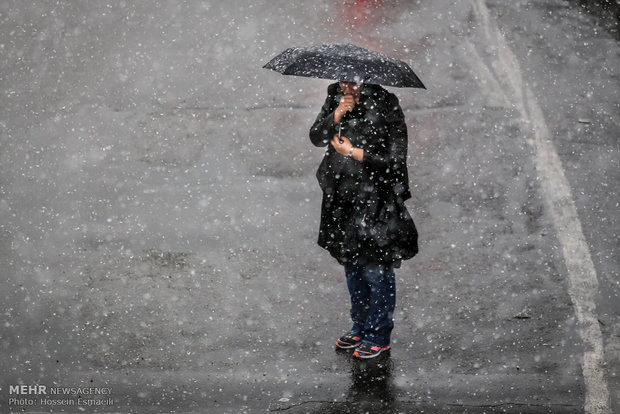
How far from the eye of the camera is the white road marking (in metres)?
5.29

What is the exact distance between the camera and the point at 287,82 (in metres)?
8.49

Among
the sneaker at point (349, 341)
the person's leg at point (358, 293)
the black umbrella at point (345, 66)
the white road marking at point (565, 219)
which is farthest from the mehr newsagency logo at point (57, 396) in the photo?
the white road marking at point (565, 219)

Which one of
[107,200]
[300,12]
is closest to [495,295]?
[107,200]

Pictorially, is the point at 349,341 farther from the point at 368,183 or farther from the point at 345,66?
the point at 345,66

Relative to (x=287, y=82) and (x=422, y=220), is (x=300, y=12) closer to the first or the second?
(x=287, y=82)

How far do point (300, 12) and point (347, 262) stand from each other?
4.87 meters

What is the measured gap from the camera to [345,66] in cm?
480

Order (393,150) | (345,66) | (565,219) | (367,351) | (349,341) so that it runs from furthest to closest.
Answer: (565,219) → (349,341) → (367,351) → (393,150) → (345,66)

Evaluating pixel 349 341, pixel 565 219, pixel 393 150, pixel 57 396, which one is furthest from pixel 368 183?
pixel 565 219

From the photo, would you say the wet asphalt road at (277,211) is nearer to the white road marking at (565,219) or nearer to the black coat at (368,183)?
the white road marking at (565,219)

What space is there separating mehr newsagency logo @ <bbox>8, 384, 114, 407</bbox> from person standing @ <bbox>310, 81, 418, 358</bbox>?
177 cm

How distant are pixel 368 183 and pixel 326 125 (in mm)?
465

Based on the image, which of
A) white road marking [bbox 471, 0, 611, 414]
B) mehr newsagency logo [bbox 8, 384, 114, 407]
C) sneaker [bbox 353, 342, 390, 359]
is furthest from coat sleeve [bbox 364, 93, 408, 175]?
mehr newsagency logo [bbox 8, 384, 114, 407]

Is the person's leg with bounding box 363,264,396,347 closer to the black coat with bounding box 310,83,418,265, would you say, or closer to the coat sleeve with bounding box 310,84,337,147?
the black coat with bounding box 310,83,418,265
